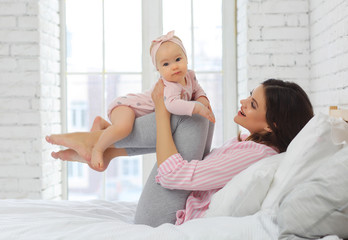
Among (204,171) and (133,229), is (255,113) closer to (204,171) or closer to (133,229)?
(204,171)

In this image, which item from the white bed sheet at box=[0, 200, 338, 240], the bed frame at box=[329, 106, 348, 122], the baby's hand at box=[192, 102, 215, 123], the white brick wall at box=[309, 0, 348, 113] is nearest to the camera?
the white bed sheet at box=[0, 200, 338, 240]

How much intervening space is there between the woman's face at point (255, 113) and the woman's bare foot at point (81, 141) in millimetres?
635

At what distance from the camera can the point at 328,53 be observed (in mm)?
2707

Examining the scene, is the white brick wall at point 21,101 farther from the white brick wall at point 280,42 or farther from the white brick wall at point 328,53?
the white brick wall at point 328,53

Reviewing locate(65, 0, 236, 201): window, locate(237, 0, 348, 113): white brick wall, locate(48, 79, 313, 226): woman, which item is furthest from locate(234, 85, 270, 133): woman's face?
locate(65, 0, 236, 201): window

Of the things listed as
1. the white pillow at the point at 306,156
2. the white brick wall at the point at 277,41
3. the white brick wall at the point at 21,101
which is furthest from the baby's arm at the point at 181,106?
the white brick wall at the point at 21,101

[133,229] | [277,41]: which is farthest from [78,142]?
[277,41]

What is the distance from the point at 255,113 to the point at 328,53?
4.26 ft

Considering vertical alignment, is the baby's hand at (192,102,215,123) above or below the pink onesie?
below

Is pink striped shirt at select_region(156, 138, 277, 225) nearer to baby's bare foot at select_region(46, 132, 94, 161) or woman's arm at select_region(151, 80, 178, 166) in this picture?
woman's arm at select_region(151, 80, 178, 166)

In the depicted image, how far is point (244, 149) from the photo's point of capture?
5.01 feet

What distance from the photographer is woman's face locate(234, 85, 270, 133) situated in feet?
5.31

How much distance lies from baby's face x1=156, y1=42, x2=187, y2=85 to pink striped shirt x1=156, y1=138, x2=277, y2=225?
42 centimetres

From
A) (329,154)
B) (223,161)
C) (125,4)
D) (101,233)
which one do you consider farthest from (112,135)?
(125,4)
